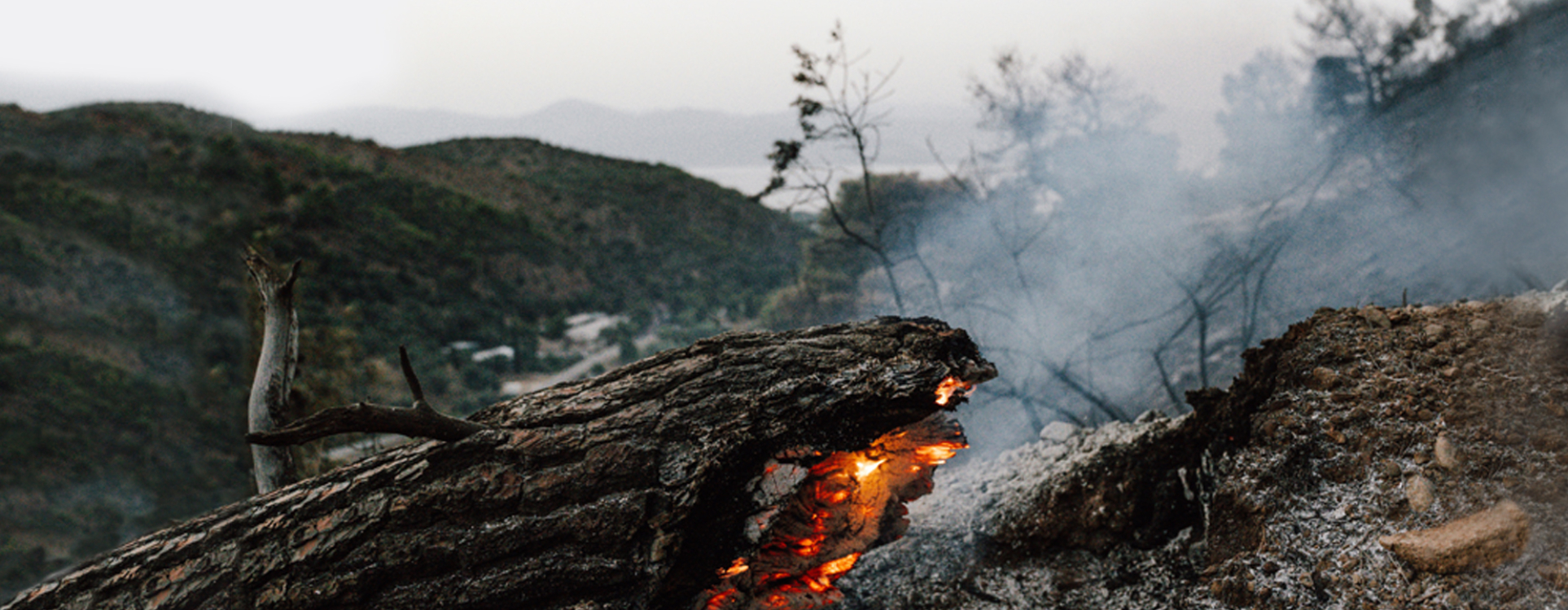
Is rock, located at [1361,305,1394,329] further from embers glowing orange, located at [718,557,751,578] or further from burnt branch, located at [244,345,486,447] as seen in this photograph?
burnt branch, located at [244,345,486,447]

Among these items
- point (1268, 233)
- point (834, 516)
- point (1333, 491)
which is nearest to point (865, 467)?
point (834, 516)

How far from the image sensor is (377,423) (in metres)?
2.08

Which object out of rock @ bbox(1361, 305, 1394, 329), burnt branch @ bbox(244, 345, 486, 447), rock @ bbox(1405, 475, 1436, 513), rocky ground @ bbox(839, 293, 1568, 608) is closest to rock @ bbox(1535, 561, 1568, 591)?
rocky ground @ bbox(839, 293, 1568, 608)

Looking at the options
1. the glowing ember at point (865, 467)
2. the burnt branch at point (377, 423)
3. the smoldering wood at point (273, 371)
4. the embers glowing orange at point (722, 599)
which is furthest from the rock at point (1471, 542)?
the smoldering wood at point (273, 371)

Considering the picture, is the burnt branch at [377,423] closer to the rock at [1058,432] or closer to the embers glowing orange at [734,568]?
the embers glowing orange at [734,568]

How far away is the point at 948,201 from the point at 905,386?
1021 cm

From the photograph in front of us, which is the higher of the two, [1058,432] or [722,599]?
[1058,432]

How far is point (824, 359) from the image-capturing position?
252 centimetres

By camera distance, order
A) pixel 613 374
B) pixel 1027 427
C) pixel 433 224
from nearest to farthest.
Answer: pixel 613 374, pixel 1027 427, pixel 433 224

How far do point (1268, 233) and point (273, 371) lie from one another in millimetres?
9294

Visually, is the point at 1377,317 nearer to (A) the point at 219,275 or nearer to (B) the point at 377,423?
(B) the point at 377,423

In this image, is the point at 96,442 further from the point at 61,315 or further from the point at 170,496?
the point at 61,315

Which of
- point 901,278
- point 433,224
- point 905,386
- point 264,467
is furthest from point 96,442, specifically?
point 901,278

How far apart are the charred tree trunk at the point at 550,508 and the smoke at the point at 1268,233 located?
358 centimetres
